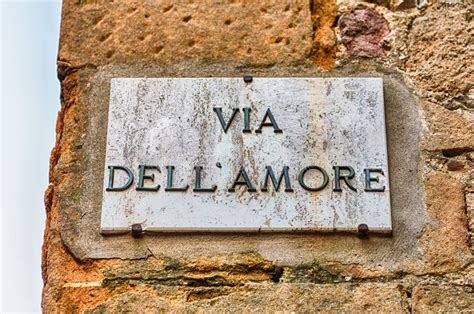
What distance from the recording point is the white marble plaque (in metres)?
2.02

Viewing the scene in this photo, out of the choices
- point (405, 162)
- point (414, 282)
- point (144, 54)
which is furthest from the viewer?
point (144, 54)

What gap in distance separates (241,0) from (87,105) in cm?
50

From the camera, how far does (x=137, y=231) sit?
6.63ft

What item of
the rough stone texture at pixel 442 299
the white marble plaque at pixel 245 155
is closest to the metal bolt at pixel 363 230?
the white marble plaque at pixel 245 155

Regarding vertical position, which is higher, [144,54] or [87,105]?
[144,54]

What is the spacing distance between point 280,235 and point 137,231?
1.10ft

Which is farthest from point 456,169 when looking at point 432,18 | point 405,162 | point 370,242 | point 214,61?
point 214,61

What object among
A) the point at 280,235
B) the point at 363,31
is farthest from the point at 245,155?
the point at 363,31

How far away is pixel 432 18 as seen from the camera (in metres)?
2.28

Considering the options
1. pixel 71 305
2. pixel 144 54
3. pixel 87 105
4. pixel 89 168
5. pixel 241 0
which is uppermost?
pixel 241 0

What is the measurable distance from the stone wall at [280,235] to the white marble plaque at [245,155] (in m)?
0.04

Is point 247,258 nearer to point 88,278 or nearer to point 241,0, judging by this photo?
point 88,278

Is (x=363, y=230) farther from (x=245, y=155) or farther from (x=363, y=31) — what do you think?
(x=363, y=31)

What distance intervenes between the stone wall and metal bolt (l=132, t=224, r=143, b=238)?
16 mm
